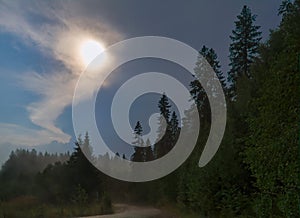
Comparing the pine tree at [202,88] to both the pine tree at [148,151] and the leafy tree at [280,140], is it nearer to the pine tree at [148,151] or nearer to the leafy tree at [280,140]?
the pine tree at [148,151]

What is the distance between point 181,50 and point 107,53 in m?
3.13

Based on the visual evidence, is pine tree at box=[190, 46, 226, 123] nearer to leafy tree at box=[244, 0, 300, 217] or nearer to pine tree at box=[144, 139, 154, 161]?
pine tree at box=[144, 139, 154, 161]

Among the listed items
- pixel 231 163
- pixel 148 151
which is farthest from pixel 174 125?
pixel 231 163

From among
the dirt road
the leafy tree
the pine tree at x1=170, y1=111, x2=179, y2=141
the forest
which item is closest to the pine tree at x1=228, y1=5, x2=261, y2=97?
the forest

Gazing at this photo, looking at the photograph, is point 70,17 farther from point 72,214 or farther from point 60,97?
point 72,214

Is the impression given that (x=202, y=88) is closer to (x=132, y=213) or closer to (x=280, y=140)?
(x=132, y=213)

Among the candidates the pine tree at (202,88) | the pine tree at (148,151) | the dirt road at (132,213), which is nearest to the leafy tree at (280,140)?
the dirt road at (132,213)

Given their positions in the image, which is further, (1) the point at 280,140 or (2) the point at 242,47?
(2) the point at 242,47

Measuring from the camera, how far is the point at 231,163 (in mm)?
12883

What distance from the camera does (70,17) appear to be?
A: 491 inches

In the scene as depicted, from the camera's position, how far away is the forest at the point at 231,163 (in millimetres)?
6219

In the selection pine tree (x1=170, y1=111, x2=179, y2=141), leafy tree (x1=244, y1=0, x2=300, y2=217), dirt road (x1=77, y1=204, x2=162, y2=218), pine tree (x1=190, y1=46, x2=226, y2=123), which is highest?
pine tree (x1=170, y1=111, x2=179, y2=141)

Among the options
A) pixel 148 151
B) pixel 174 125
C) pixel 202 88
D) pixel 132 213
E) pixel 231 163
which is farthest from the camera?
pixel 148 151

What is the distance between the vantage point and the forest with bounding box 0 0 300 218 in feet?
20.4
